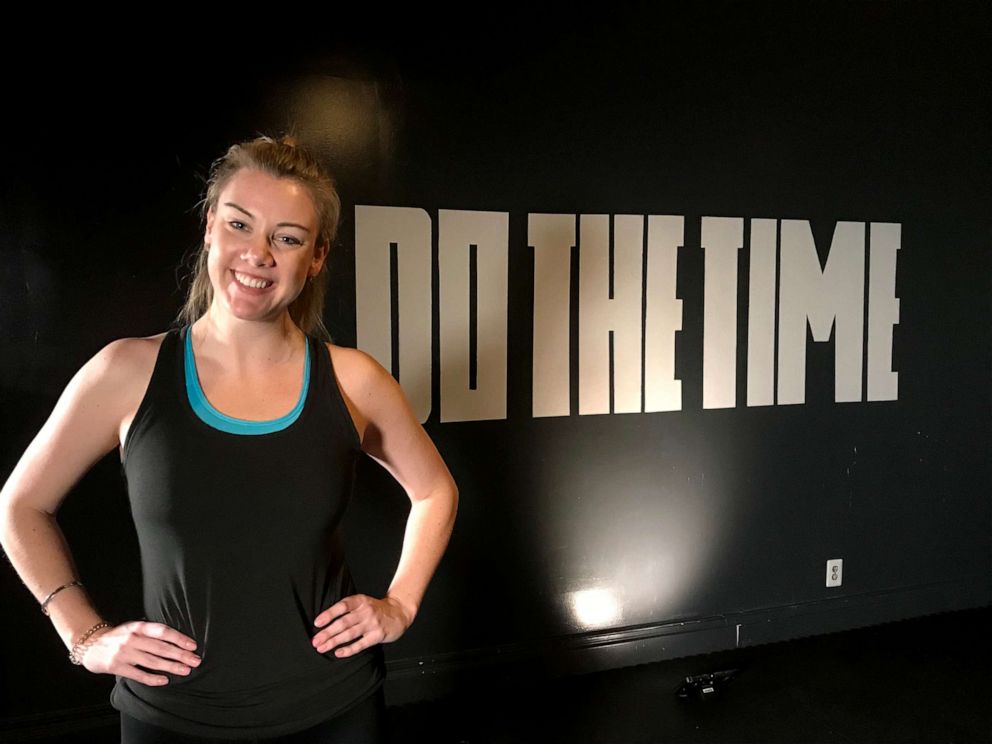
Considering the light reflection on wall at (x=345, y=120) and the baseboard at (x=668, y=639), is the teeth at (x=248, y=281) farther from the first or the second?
the baseboard at (x=668, y=639)

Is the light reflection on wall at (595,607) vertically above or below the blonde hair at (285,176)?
below

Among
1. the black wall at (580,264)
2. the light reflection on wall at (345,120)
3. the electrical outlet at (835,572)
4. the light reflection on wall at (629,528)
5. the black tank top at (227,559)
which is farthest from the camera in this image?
the electrical outlet at (835,572)

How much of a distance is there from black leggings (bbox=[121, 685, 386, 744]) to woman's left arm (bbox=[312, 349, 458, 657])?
91 mm

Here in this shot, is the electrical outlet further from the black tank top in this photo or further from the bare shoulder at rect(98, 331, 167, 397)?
the bare shoulder at rect(98, 331, 167, 397)

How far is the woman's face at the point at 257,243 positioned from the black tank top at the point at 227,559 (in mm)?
133

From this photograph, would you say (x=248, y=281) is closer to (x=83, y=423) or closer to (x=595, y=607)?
(x=83, y=423)

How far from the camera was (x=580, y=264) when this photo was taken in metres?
2.85

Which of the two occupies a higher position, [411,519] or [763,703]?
[411,519]

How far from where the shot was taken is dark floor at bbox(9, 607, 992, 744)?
8.35 feet

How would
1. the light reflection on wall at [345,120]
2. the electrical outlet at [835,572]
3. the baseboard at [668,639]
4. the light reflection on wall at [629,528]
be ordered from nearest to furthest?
the light reflection on wall at [345,120], the baseboard at [668,639], the light reflection on wall at [629,528], the electrical outlet at [835,572]

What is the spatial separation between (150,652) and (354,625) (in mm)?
286

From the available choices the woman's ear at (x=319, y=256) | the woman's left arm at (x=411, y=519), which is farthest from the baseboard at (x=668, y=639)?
the woman's ear at (x=319, y=256)

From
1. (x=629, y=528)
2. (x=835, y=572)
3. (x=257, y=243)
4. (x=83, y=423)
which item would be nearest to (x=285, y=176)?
(x=257, y=243)

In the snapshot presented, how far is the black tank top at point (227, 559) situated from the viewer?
3.47 feet
